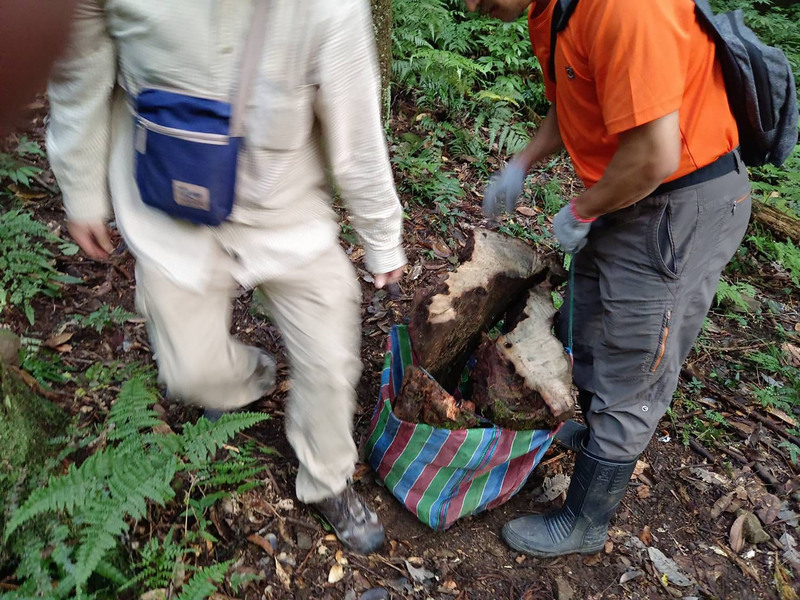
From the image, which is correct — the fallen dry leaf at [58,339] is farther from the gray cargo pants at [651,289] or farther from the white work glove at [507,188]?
the gray cargo pants at [651,289]

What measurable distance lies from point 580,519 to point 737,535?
980 mm

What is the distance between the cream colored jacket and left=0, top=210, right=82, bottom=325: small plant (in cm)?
144

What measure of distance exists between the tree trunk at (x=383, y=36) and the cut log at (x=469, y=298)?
7.68 feet

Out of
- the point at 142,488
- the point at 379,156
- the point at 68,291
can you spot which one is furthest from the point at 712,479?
the point at 68,291

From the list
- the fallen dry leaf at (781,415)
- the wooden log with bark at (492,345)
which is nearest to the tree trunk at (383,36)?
the wooden log with bark at (492,345)

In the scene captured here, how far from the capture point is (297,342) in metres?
2.22

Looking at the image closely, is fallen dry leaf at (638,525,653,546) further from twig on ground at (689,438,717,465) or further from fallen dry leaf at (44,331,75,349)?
fallen dry leaf at (44,331,75,349)

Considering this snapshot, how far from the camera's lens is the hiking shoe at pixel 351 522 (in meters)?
2.58

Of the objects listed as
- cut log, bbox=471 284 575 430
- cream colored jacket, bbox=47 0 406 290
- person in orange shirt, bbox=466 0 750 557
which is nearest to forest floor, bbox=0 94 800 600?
person in orange shirt, bbox=466 0 750 557

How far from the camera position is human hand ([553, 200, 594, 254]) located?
2.46 meters

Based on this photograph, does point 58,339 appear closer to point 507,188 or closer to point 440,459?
point 440,459

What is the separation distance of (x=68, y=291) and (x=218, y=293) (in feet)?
5.91

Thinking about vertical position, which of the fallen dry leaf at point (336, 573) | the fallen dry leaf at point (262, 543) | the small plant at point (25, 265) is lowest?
the fallen dry leaf at point (336, 573)

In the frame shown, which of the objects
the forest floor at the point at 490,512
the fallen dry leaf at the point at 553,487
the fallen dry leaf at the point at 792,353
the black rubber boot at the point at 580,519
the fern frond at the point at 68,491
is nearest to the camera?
the fern frond at the point at 68,491
